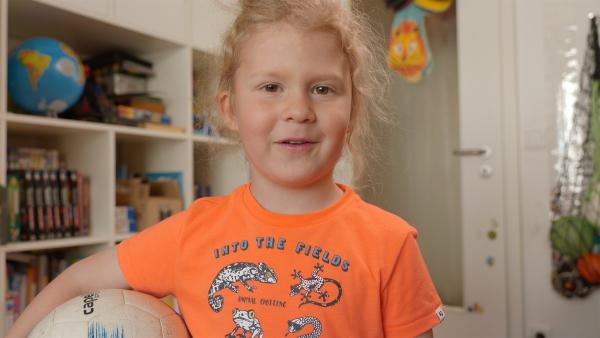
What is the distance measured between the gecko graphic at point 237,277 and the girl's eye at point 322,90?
13.2 inches

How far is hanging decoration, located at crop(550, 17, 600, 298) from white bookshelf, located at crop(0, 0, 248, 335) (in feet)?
5.20

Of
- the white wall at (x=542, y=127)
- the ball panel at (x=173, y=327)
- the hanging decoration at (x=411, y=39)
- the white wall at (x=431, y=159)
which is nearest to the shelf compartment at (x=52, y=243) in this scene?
the ball panel at (x=173, y=327)

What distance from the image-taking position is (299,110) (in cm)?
91

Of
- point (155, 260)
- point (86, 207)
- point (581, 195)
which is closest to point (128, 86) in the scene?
point (86, 207)

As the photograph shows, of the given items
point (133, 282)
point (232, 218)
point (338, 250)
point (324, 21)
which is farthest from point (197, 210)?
point (324, 21)

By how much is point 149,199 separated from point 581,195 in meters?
2.09

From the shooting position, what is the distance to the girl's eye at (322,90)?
0.95m

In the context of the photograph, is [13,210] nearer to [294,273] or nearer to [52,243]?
[52,243]

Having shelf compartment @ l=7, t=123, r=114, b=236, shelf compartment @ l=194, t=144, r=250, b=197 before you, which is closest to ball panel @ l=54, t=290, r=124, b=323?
shelf compartment @ l=7, t=123, r=114, b=236

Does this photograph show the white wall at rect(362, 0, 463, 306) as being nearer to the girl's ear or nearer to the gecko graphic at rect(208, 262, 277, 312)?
the girl's ear

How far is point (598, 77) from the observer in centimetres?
245

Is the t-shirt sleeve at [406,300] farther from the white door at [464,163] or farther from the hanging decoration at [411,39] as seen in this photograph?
the hanging decoration at [411,39]

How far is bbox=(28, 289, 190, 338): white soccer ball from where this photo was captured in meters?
0.86

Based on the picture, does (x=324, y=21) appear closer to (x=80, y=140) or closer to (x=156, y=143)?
(x=80, y=140)
